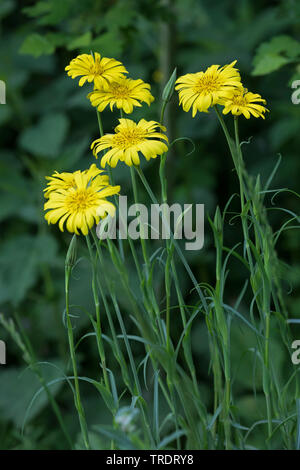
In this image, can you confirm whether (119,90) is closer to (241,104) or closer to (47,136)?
(241,104)

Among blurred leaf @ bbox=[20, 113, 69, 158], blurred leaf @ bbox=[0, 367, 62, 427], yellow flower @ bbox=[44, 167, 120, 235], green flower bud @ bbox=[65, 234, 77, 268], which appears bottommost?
blurred leaf @ bbox=[0, 367, 62, 427]

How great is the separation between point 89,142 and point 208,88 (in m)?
0.93

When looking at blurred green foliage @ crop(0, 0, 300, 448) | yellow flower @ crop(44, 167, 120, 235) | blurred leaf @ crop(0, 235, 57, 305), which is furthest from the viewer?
blurred leaf @ crop(0, 235, 57, 305)

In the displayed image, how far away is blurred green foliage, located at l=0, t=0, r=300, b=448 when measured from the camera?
3.32ft

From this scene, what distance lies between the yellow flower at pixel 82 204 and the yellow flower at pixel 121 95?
7cm

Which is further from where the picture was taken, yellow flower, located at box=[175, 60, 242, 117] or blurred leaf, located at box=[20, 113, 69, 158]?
blurred leaf, located at box=[20, 113, 69, 158]

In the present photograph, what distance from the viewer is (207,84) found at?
489mm

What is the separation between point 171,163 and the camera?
1072 millimetres

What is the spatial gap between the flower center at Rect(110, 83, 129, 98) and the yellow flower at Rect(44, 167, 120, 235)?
0.08m

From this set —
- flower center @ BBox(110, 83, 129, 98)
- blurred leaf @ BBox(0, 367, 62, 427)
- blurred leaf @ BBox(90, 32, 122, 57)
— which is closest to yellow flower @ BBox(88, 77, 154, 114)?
flower center @ BBox(110, 83, 129, 98)

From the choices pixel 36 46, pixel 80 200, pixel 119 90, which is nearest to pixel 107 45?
pixel 36 46

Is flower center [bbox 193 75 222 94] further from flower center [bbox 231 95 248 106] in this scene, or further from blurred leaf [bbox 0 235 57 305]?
blurred leaf [bbox 0 235 57 305]

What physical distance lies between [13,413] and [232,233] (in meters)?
0.65

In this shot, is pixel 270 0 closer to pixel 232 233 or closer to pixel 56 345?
pixel 232 233
